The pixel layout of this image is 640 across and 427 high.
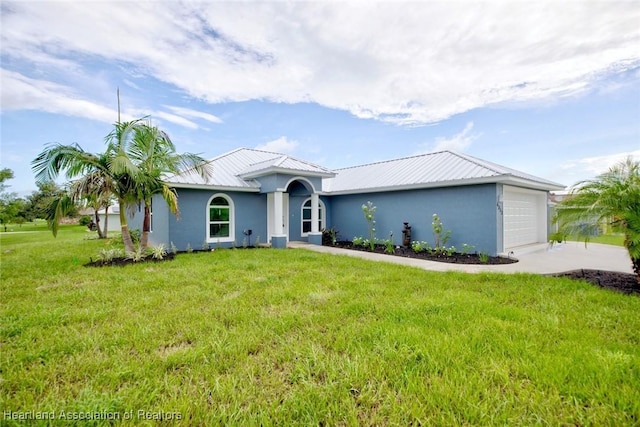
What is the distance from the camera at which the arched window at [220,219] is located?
1307cm

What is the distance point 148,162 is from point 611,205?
43.4 ft

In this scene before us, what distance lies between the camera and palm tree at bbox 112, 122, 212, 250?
955cm

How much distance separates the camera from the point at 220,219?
1339 cm

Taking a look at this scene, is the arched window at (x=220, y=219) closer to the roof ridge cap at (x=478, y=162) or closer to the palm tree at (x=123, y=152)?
the palm tree at (x=123, y=152)

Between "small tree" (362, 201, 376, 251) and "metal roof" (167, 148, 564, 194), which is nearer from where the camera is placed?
"metal roof" (167, 148, 564, 194)

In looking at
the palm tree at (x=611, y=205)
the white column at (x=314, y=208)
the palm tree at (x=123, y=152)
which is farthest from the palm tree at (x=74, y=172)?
the palm tree at (x=611, y=205)

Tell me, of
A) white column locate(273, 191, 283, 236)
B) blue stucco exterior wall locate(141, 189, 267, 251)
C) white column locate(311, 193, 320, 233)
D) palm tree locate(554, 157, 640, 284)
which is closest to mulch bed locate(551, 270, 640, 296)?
palm tree locate(554, 157, 640, 284)

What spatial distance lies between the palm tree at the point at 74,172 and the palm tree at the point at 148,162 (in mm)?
723

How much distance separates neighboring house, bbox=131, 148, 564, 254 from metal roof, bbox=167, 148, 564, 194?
47 mm

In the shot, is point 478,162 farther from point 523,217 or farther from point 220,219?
point 220,219

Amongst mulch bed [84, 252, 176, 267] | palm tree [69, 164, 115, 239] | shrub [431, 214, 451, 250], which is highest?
palm tree [69, 164, 115, 239]

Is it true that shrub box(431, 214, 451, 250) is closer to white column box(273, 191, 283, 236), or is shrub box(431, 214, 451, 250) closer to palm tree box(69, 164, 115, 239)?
white column box(273, 191, 283, 236)

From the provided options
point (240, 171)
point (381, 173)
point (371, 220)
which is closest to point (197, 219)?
point (240, 171)

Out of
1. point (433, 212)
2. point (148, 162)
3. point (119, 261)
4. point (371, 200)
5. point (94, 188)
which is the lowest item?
point (119, 261)
